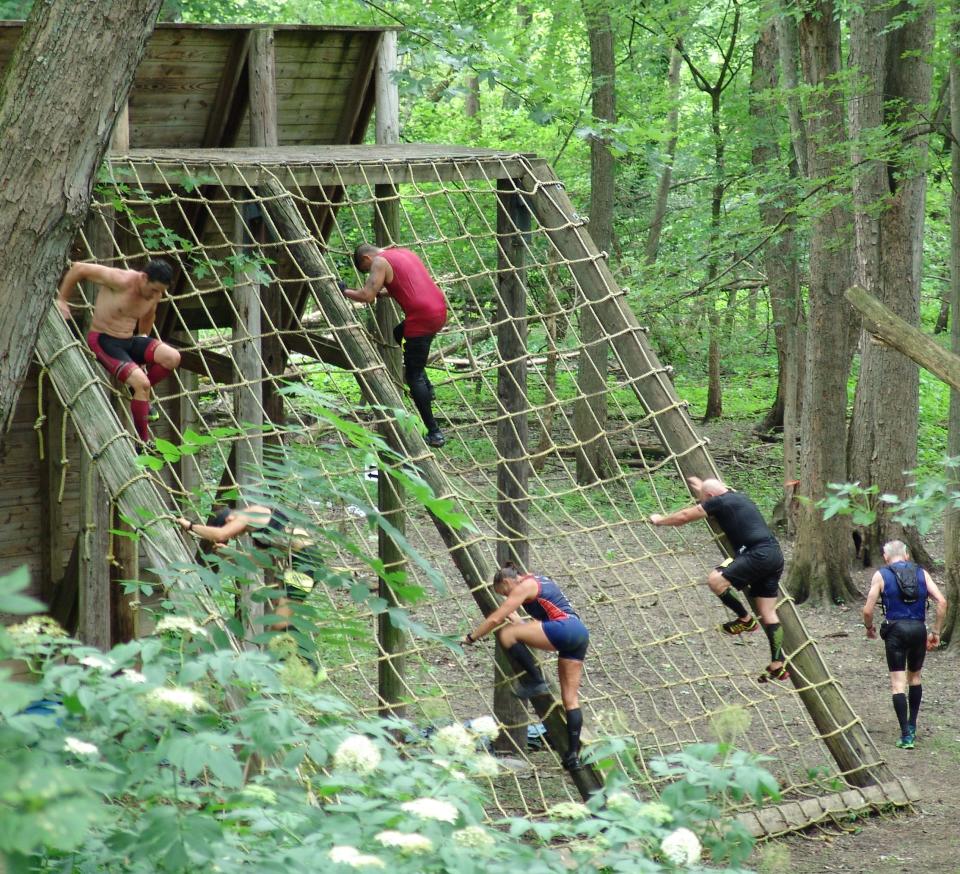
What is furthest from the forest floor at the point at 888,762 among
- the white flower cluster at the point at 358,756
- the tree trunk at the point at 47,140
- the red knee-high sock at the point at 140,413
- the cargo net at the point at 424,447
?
the red knee-high sock at the point at 140,413

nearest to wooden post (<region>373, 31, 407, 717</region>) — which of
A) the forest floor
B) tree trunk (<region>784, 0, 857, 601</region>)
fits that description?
the forest floor

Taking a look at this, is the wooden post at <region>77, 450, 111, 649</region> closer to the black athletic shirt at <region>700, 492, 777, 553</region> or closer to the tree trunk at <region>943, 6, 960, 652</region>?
the black athletic shirt at <region>700, 492, 777, 553</region>

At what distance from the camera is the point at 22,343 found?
292cm

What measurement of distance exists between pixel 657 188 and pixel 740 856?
51.3 feet

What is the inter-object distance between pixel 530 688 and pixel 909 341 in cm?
252

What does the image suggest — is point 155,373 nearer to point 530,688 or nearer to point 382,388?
point 382,388

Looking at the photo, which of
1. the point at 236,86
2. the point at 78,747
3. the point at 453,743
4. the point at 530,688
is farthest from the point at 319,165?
the point at 78,747

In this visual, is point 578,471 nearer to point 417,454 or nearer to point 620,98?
point 620,98

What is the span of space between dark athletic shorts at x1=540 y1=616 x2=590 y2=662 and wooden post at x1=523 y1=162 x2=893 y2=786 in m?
1.32

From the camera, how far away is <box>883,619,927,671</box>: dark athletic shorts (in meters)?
7.71

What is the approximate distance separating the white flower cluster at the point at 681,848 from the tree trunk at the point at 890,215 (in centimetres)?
872

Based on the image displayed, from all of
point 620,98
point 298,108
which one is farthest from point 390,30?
point 620,98

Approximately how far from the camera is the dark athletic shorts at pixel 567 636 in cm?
605

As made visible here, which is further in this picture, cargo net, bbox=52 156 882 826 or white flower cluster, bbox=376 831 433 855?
cargo net, bbox=52 156 882 826
